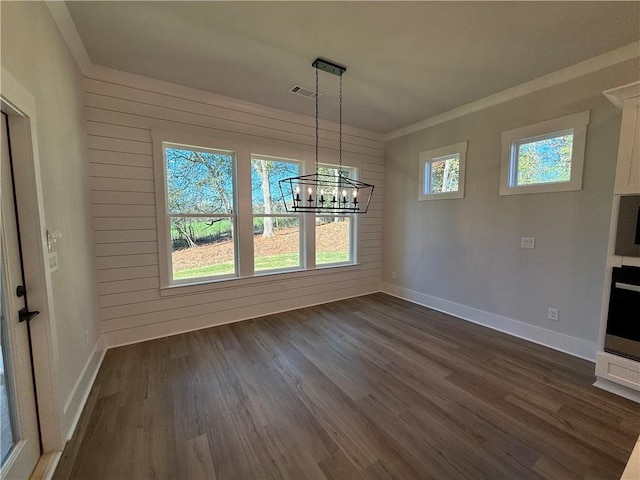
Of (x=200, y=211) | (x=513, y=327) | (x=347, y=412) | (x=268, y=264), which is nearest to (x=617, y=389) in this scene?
(x=513, y=327)

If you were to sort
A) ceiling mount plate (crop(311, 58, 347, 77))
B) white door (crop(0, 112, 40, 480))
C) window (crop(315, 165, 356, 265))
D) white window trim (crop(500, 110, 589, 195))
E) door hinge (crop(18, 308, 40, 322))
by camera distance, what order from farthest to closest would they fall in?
window (crop(315, 165, 356, 265)), white window trim (crop(500, 110, 589, 195)), ceiling mount plate (crop(311, 58, 347, 77)), door hinge (crop(18, 308, 40, 322)), white door (crop(0, 112, 40, 480))

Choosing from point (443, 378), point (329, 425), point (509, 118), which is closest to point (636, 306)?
point (443, 378)

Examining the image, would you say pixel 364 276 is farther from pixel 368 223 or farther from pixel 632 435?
pixel 632 435

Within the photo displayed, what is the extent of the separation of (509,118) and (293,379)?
12.6ft

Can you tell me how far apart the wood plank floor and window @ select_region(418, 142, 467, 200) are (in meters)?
2.10

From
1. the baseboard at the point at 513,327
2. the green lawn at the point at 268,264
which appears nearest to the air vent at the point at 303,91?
the green lawn at the point at 268,264

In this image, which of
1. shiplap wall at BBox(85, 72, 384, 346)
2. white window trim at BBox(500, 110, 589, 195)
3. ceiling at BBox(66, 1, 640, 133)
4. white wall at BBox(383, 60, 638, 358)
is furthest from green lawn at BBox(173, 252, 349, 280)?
white window trim at BBox(500, 110, 589, 195)

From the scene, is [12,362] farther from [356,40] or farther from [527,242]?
[527,242]

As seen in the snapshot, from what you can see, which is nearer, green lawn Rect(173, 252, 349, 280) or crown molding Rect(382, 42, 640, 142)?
crown molding Rect(382, 42, 640, 142)

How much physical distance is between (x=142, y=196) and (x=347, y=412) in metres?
3.04

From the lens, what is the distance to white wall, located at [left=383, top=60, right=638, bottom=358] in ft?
8.63

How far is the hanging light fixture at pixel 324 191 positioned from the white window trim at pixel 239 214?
0.99 ft

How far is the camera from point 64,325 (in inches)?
73.7

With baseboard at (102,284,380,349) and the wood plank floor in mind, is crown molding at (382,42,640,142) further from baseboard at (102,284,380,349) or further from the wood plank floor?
baseboard at (102,284,380,349)
